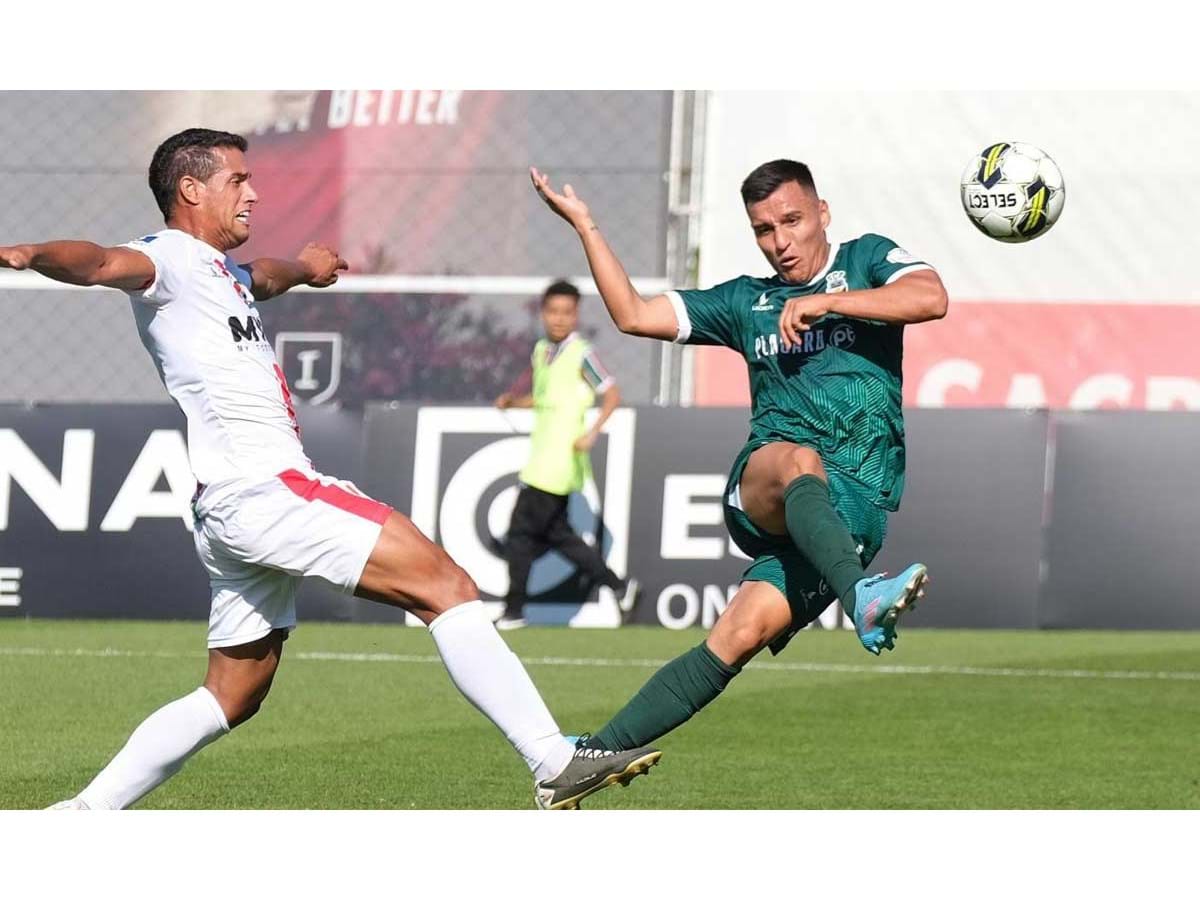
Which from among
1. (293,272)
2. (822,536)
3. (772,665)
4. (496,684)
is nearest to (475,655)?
(496,684)

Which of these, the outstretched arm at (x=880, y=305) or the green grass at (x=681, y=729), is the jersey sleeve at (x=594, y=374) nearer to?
the green grass at (x=681, y=729)

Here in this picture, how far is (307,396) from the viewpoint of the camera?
Answer: 618 inches

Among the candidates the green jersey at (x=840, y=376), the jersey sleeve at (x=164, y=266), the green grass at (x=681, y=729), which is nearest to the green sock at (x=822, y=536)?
the green jersey at (x=840, y=376)

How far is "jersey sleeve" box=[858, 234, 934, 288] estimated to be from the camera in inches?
234

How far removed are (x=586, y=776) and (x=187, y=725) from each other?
43.5 inches

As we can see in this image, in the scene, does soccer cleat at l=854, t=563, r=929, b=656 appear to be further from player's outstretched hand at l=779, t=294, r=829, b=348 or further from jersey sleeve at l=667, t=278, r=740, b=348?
jersey sleeve at l=667, t=278, r=740, b=348

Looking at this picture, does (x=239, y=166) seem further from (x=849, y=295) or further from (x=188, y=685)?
(x=188, y=685)

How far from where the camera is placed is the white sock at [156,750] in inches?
208

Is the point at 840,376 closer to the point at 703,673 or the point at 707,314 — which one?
the point at 707,314

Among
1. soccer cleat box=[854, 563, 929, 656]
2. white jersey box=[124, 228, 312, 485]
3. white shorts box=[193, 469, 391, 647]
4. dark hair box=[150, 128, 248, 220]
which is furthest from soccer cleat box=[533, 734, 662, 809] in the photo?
dark hair box=[150, 128, 248, 220]

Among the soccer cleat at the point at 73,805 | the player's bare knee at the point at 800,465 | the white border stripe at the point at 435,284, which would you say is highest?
the white border stripe at the point at 435,284

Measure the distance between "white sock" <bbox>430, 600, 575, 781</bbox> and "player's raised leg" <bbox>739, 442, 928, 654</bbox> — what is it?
2.87 feet

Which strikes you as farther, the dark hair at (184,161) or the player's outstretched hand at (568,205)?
the player's outstretched hand at (568,205)

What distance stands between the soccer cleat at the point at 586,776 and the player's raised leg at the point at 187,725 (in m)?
0.84
